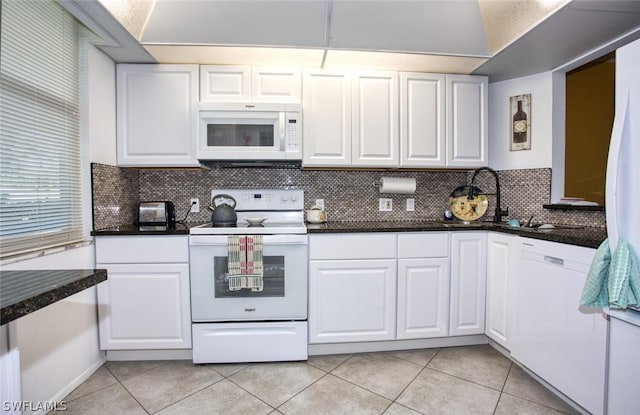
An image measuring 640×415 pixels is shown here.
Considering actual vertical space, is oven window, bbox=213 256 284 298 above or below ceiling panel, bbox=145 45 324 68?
below

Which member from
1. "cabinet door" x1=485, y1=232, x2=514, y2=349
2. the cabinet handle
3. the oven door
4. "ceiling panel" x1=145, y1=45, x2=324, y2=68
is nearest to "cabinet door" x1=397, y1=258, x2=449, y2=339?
"cabinet door" x1=485, y1=232, x2=514, y2=349

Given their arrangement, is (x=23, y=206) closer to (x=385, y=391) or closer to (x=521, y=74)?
(x=385, y=391)

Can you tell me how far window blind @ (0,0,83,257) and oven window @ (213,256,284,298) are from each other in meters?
0.87

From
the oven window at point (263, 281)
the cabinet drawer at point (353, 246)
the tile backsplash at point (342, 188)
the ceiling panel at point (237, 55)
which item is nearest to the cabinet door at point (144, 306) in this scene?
the oven window at point (263, 281)

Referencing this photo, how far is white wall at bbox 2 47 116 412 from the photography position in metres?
1.47

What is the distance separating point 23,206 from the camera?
1.47m

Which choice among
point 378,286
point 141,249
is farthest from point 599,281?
point 141,249

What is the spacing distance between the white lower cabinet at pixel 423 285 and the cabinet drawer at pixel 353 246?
0.30ft

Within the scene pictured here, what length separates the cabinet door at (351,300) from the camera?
203 centimetres

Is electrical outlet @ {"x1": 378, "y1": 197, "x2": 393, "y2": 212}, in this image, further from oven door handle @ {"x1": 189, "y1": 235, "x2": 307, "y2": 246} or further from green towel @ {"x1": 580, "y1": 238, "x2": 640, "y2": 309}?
green towel @ {"x1": 580, "y1": 238, "x2": 640, "y2": 309}

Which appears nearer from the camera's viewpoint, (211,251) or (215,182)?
(211,251)

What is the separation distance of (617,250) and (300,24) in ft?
6.61

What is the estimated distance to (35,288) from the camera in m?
0.75

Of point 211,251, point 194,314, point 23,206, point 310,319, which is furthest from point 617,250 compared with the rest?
point 23,206
